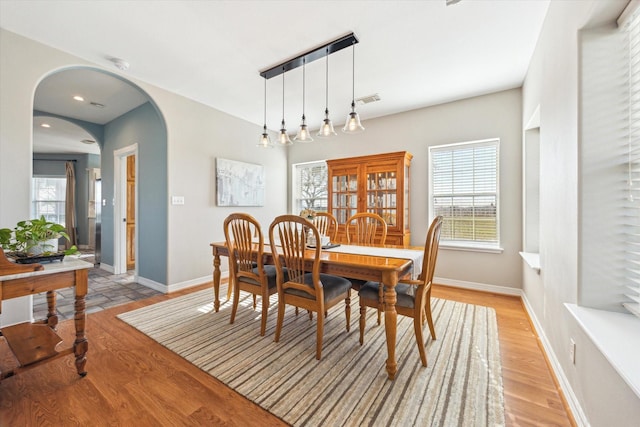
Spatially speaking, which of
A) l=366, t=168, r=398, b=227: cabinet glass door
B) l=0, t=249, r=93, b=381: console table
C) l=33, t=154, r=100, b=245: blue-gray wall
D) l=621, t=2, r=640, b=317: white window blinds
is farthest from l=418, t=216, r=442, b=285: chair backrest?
l=33, t=154, r=100, b=245: blue-gray wall

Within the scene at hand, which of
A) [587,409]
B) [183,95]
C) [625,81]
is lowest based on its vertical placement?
[587,409]

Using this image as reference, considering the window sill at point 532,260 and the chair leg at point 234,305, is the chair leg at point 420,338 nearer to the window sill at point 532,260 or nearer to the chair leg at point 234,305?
the window sill at point 532,260

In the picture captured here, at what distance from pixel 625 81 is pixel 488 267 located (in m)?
2.72

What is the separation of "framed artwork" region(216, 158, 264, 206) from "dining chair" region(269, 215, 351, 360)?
94.6 inches

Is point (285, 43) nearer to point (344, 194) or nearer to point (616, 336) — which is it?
point (344, 194)

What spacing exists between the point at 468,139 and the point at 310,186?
2.91 meters

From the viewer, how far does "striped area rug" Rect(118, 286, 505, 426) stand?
146cm

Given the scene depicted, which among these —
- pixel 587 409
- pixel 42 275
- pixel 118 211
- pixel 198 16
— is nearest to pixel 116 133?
pixel 118 211

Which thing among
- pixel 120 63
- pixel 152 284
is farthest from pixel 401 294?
pixel 120 63

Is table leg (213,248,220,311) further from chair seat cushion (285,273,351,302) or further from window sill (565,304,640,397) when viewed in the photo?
window sill (565,304,640,397)

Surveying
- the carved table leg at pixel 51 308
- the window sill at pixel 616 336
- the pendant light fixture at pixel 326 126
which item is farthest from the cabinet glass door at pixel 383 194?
the carved table leg at pixel 51 308

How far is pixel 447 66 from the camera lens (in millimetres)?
2855

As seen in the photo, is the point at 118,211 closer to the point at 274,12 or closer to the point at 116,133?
the point at 116,133

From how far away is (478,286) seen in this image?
3.57 metres
